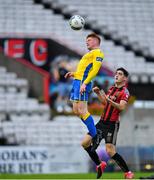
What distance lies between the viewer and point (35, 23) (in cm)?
2458

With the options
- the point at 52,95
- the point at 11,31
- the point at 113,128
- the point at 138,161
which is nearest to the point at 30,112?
the point at 52,95

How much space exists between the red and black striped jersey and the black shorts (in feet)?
0.24

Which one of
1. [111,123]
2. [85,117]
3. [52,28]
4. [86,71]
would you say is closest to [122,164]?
[111,123]

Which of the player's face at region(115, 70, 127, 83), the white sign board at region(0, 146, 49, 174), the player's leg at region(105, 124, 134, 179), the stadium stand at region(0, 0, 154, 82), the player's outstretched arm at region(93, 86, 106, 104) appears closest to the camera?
the player's outstretched arm at region(93, 86, 106, 104)

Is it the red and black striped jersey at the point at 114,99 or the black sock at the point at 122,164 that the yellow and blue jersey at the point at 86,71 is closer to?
the red and black striped jersey at the point at 114,99

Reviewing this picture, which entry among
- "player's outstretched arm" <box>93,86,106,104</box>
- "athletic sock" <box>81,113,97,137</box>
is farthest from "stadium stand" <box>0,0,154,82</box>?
"player's outstretched arm" <box>93,86,106,104</box>

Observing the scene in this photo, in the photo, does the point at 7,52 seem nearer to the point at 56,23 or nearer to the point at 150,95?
the point at 56,23

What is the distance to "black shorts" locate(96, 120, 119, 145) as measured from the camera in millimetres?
10669

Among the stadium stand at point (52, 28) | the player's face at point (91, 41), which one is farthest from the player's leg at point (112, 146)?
the stadium stand at point (52, 28)

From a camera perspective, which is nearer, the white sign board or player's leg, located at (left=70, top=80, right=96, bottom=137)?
player's leg, located at (left=70, top=80, right=96, bottom=137)

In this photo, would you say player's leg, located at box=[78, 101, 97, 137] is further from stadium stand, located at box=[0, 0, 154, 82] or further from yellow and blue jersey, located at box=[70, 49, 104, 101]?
stadium stand, located at box=[0, 0, 154, 82]

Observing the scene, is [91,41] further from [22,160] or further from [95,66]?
[22,160]

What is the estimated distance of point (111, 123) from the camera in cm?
1072

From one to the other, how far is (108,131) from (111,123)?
13 cm
